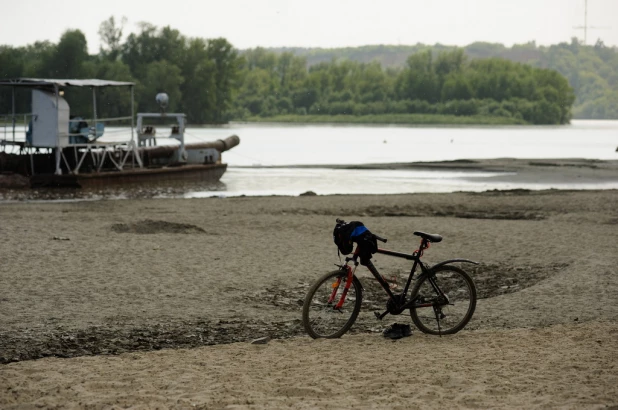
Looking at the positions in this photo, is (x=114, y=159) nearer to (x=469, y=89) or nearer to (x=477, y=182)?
(x=477, y=182)

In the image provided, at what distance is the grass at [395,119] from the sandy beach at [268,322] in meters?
151

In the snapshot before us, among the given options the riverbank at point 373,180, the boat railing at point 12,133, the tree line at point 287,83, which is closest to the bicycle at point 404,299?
the riverbank at point 373,180

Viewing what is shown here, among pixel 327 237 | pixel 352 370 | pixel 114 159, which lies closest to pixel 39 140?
pixel 114 159

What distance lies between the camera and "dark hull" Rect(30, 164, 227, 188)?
2945cm

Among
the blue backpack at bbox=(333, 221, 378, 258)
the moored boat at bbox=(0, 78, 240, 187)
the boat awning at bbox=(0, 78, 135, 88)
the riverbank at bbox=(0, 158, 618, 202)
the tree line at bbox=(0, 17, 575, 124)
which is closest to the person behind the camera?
the blue backpack at bbox=(333, 221, 378, 258)

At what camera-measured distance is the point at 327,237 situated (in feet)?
53.1

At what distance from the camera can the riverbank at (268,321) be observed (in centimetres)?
620

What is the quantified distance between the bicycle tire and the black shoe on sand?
0.12 m

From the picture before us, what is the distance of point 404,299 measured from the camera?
8.30 metres

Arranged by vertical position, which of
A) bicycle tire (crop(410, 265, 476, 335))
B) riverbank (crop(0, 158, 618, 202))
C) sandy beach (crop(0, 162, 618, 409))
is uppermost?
bicycle tire (crop(410, 265, 476, 335))

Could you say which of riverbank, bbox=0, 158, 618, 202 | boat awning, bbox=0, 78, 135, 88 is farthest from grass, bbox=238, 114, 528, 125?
boat awning, bbox=0, 78, 135, 88

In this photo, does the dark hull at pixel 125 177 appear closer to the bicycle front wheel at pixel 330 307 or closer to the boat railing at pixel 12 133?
the boat railing at pixel 12 133

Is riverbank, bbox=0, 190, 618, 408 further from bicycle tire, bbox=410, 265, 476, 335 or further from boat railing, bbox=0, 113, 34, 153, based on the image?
boat railing, bbox=0, 113, 34, 153

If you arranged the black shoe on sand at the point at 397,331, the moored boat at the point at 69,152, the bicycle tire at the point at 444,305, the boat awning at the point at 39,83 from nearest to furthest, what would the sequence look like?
the black shoe on sand at the point at 397,331, the bicycle tire at the point at 444,305, the boat awning at the point at 39,83, the moored boat at the point at 69,152
